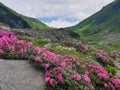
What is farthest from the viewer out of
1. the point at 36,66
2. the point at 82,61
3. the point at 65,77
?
the point at 82,61

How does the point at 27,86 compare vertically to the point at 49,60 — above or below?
below

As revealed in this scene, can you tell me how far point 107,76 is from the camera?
694 inches

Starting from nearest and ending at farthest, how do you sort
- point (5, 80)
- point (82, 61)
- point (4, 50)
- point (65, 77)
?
point (5, 80)
point (65, 77)
point (4, 50)
point (82, 61)

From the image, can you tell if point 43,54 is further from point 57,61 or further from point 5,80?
point 5,80

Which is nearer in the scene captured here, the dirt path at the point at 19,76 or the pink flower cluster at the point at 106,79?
the dirt path at the point at 19,76

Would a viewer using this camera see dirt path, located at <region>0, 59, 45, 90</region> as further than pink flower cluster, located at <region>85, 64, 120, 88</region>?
No

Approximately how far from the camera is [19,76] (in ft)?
48.0

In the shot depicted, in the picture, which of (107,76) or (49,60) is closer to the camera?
(49,60)

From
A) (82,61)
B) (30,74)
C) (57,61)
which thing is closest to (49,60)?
(57,61)

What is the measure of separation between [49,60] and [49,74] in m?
1.41

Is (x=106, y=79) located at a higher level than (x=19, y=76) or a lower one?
lower

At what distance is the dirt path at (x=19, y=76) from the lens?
1366 cm

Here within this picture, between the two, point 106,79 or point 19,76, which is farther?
point 106,79

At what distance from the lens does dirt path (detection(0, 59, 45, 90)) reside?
13664 mm
